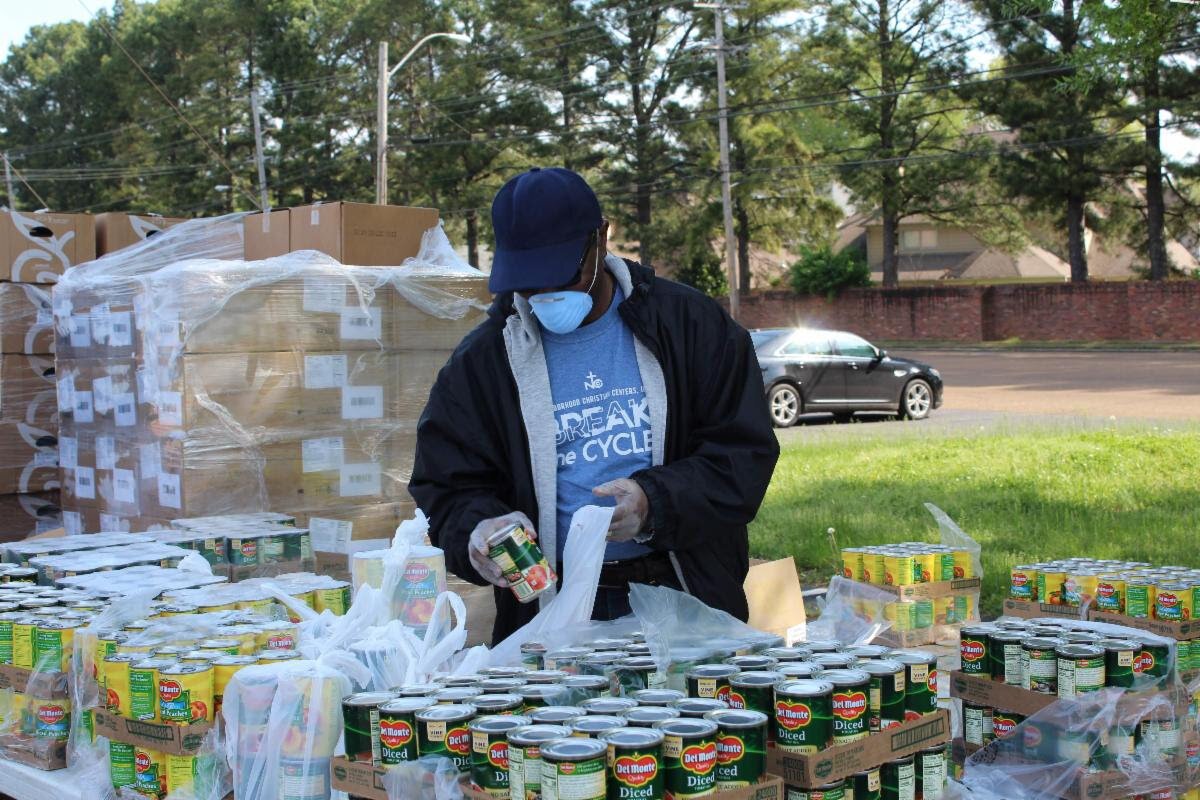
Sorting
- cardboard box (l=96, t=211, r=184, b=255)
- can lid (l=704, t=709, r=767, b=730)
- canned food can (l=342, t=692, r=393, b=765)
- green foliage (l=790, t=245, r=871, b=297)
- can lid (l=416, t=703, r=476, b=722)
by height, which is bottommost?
canned food can (l=342, t=692, r=393, b=765)

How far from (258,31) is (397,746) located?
53275mm

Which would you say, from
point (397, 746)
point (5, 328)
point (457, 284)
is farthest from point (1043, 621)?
point (5, 328)

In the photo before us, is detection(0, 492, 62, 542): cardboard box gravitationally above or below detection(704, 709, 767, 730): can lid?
below

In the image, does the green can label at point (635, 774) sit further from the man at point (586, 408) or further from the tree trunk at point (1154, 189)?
the tree trunk at point (1154, 189)

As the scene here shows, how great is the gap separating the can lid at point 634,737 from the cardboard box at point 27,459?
22.0 ft

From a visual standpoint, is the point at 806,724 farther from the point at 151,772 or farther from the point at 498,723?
the point at 151,772

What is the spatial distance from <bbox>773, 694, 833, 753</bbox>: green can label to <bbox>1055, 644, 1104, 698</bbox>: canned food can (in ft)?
3.41

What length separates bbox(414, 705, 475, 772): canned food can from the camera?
2359 millimetres

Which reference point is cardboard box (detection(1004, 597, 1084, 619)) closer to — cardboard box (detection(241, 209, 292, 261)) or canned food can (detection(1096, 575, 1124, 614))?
canned food can (detection(1096, 575, 1124, 614))

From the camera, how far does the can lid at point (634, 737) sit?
210 cm

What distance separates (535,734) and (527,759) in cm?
5

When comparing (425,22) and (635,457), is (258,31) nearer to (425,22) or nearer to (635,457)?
(425,22)

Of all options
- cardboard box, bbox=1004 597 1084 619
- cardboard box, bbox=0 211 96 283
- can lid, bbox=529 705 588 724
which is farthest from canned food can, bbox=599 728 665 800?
cardboard box, bbox=0 211 96 283

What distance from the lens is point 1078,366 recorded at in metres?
27.1
